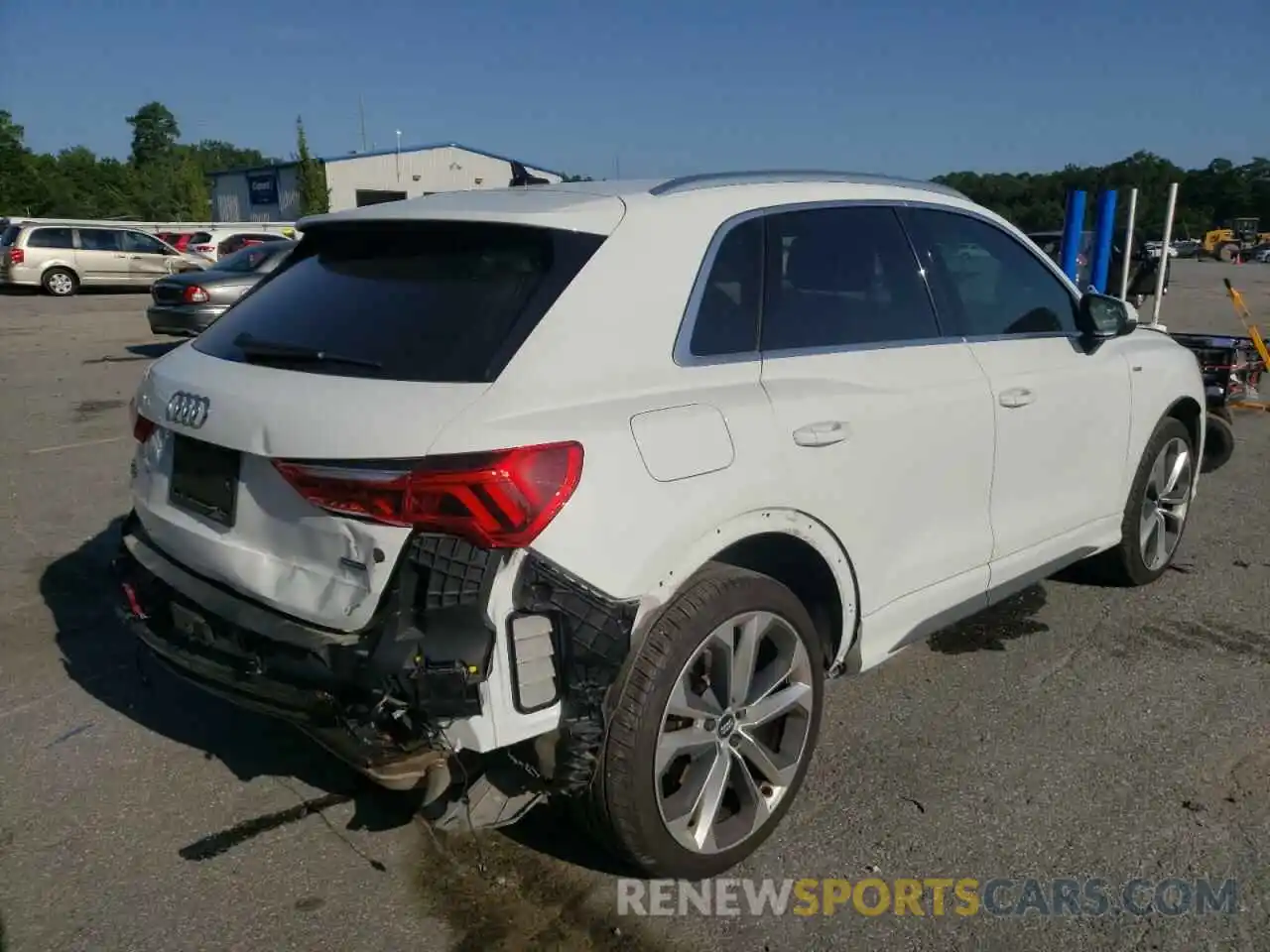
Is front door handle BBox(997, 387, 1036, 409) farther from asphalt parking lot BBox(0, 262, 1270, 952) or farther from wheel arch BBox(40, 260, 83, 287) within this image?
wheel arch BBox(40, 260, 83, 287)

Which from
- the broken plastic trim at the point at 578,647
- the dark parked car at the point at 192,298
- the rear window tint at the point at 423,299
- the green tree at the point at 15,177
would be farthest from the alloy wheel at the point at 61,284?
the green tree at the point at 15,177

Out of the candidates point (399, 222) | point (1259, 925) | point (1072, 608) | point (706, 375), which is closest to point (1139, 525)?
point (1072, 608)

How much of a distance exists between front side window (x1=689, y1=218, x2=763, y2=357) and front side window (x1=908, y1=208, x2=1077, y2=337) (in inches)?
35.3

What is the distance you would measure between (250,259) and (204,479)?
43.5 feet

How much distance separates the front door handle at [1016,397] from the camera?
3668 mm

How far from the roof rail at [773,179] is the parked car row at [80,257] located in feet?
78.0

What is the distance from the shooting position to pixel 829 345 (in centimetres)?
319

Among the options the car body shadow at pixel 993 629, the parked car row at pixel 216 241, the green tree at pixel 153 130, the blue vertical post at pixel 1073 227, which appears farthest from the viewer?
the green tree at pixel 153 130

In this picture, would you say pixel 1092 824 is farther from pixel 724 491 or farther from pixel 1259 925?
pixel 724 491

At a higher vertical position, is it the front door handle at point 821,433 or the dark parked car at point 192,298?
the front door handle at point 821,433

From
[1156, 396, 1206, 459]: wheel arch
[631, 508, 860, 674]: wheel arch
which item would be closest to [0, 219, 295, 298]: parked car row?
[1156, 396, 1206, 459]: wheel arch

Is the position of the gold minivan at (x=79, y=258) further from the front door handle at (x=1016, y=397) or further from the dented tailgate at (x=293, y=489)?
the front door handle at (x=1016, y=397)

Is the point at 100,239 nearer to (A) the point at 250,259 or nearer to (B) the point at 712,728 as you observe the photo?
(A) the point at 250,259

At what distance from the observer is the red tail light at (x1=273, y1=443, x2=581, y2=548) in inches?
90.4
